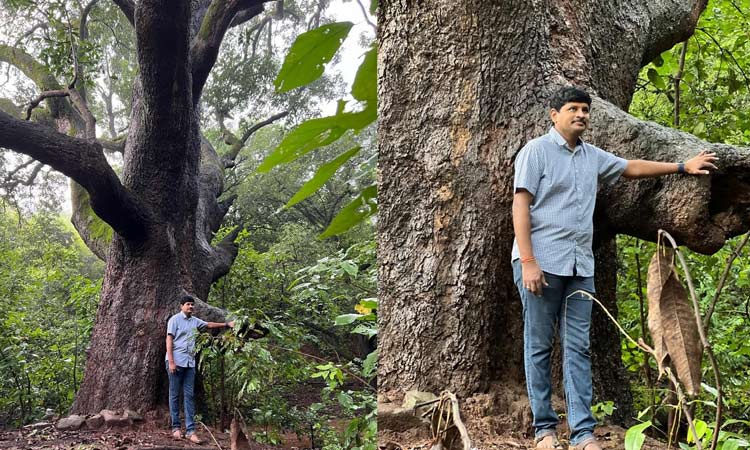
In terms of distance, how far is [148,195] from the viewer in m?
7.32

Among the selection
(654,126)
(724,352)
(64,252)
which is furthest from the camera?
(64,252)

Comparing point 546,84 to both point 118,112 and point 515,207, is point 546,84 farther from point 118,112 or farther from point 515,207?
point 118,112

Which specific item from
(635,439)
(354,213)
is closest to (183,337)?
(354,213)

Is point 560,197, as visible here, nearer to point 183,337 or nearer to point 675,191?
point 675,191

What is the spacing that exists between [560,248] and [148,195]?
6451 mm

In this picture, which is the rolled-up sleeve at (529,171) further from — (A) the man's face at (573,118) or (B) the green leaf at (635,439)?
(B) the green leaf at (635,439)

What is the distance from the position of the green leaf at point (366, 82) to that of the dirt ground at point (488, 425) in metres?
0.88

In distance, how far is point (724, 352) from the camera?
14.0 feet

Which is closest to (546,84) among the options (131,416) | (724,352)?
(724,352)

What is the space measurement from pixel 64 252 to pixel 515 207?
1093 cm

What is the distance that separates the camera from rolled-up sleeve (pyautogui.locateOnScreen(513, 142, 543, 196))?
1720mm

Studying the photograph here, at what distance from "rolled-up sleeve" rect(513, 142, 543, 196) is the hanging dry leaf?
87 cm

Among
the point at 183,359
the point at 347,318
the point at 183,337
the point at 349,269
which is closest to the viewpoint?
the point at 347,318

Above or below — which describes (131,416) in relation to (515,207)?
below
